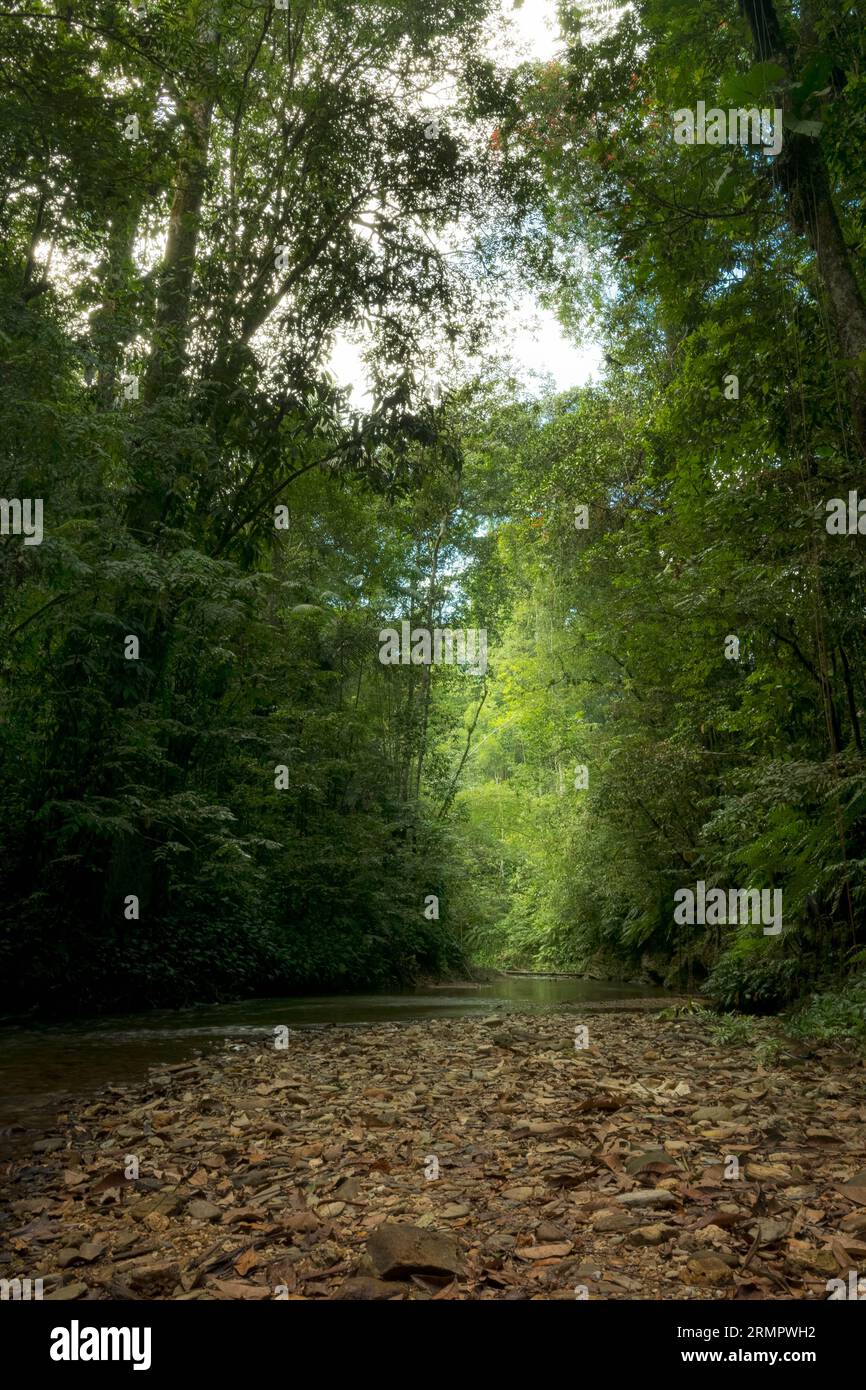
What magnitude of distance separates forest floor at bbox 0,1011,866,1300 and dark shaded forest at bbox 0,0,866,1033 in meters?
3.29

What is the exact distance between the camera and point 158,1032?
354 inches

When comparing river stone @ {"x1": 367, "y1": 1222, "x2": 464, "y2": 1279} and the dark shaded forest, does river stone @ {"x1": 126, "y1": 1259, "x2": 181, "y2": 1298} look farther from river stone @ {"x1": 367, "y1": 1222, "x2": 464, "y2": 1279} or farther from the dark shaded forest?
the dark shaded forest

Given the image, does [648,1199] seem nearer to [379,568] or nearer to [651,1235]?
[651,1235]

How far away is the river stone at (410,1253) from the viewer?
8.86ft

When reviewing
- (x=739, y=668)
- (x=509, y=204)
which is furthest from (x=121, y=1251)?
(x=509, y=204)

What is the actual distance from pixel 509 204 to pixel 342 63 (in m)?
3.23

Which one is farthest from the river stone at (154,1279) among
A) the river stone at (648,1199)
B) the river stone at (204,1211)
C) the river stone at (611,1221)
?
the river stone at (648,1199)

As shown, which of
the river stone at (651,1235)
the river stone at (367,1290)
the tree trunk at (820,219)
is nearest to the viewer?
the river stone at (367,1290)

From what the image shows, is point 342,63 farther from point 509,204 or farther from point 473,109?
point 509,204

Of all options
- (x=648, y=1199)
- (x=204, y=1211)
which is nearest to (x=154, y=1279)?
(x=204, y=1211)

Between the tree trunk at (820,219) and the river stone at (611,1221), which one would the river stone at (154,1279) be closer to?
the river stone at (611,1221)

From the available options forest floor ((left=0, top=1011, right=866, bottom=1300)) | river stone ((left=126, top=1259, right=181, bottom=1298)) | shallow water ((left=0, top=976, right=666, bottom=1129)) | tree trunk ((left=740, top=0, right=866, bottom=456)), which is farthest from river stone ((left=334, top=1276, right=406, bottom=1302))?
tree trunk ((left=740, top=0, right=866, bottom=456))

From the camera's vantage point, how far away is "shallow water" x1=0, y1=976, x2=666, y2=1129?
6.10 metres

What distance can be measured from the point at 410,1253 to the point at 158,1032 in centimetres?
699
